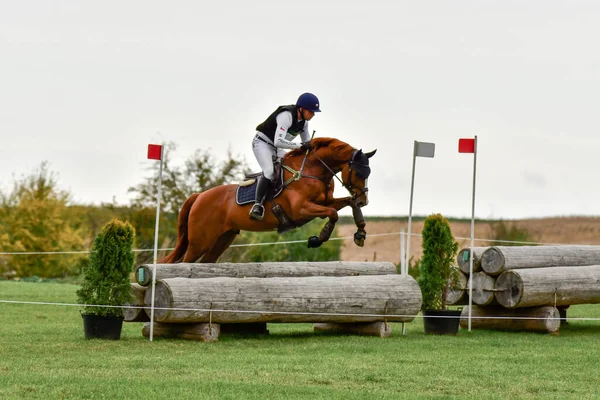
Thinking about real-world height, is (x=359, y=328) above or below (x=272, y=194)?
below

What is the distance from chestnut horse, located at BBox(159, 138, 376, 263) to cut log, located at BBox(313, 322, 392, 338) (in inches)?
64.7

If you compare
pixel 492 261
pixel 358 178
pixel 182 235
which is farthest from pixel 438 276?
pixel 182 235

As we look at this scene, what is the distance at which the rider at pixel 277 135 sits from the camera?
9.43m

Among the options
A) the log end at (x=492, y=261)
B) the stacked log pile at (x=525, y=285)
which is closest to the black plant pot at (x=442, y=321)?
the stacked log pile at (x=525, y=285)

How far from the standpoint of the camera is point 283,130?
940 centimetres

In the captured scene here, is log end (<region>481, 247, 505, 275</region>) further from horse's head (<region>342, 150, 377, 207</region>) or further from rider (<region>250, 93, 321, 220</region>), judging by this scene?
rider (<region>250, 93, 321, 220</region>)

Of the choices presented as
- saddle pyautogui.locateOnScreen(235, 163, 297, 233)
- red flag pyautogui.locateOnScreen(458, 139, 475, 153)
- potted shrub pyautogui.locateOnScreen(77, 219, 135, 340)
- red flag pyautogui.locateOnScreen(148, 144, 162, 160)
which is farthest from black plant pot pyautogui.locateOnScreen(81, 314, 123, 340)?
red flag pyautogui.locateOnScreen(458, 139, 475, 153)

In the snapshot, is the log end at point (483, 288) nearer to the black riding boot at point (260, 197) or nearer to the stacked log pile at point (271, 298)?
the stacked log pile at point (271, 298)

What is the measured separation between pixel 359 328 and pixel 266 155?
2.45 meters

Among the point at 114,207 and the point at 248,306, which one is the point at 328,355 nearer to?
the point at 248,306

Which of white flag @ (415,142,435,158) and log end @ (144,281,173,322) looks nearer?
log end @ (144,281,173,322)

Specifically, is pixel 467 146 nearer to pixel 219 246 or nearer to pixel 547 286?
pixel 547 286

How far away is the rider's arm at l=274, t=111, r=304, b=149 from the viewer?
9.39 m

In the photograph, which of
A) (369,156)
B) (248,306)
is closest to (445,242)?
(369,156)
